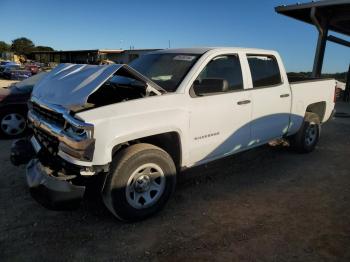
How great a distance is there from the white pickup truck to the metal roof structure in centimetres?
837

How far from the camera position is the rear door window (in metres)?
4.97

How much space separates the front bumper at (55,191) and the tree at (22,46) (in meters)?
94.7

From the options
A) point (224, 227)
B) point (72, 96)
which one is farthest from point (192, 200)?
point (72, 96)

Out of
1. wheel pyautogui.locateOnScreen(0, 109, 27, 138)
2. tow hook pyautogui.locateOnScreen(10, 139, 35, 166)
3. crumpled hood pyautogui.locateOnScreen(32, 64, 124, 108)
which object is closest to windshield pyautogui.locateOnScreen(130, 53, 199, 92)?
crumpled hood pyautogui.locateOnScreen(32, 64, 124, 108)

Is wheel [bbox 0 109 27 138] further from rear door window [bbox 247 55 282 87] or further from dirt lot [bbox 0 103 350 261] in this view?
rear door window [bbox 247 55 282 87]

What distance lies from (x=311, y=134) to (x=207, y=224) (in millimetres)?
3785

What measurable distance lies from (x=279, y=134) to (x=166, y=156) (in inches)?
103

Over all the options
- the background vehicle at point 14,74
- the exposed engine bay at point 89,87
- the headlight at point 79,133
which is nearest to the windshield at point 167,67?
the exposed engine bay at point 89,87

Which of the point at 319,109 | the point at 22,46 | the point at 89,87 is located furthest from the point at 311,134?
the point at 22,46

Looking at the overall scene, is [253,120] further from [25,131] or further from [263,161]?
[25,131]

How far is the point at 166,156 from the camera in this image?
3805 mm

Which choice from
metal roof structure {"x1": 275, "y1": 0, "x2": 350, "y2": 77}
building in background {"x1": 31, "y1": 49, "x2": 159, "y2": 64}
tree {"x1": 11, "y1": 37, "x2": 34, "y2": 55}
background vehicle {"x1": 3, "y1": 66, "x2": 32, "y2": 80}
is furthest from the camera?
tree {"x1": 11, "y1": 37, "x2": 34, "y2": 55}

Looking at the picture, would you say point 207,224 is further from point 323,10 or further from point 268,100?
point 323,10

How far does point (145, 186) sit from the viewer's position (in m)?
3.75
